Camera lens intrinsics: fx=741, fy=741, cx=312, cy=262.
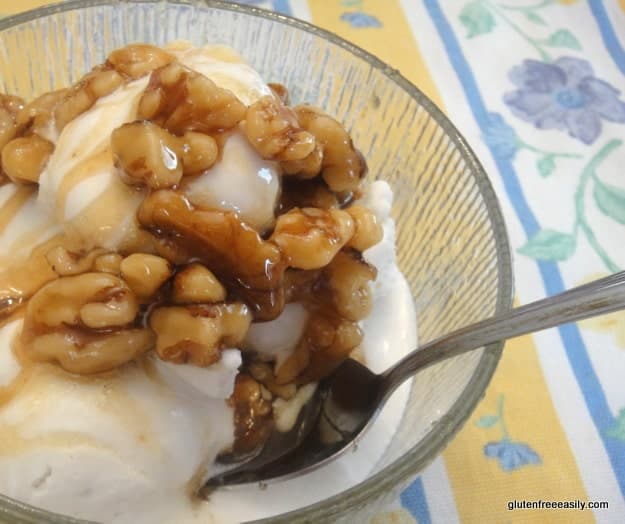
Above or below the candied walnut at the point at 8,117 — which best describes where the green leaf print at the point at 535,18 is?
above

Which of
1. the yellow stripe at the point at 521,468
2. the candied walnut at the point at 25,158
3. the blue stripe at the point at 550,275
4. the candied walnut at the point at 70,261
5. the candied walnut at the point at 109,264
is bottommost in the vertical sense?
the yellow stripe at the point at 521,468

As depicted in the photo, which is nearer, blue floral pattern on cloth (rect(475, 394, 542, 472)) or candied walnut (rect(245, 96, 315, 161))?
candied walnut (rect(245, 96, 315, 161))

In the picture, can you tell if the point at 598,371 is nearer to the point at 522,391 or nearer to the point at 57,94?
the point at 522,391

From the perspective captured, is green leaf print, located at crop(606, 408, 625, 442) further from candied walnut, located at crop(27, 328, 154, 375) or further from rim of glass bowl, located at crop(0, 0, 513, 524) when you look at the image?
candied walnut, located at crop(27, 328, 154, 375)

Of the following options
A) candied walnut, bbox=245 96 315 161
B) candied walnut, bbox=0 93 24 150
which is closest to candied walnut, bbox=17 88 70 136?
candied walnut, bbox=0 93 24 150

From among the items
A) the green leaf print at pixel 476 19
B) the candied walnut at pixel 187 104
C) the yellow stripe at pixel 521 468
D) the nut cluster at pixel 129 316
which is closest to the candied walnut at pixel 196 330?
the nut cluster at pixel 129 316

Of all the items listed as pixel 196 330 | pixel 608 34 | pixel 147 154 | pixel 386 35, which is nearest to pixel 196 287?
pixel 196 330

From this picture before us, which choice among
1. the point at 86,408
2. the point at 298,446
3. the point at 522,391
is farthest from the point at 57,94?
the point at 522,391

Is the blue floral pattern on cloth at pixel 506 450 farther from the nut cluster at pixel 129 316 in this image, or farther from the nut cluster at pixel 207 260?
the nut cluster at pixel 129 316
